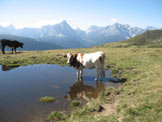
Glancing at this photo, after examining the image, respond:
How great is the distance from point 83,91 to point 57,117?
4.55 meters

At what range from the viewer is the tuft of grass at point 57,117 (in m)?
7.49

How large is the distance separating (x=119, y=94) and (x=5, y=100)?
8.97 m

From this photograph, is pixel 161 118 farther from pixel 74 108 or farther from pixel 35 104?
pixel 35 104

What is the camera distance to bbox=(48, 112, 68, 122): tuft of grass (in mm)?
7492

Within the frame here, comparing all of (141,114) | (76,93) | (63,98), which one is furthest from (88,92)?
(141,114)

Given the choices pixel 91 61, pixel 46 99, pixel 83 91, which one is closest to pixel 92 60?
pixel 91 61

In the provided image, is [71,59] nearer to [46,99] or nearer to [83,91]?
[83,91]

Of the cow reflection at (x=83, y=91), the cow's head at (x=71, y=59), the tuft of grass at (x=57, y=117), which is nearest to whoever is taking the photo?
the tuft of grass at (x=57, y=117)

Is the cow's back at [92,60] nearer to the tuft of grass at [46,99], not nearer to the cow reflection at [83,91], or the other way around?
the cow reflection at [83,91]

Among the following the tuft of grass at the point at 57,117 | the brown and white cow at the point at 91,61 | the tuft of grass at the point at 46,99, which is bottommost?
the tuft of grass at the point at 57,117

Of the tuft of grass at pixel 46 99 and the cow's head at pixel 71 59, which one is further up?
the cow's head at pixel 71 59

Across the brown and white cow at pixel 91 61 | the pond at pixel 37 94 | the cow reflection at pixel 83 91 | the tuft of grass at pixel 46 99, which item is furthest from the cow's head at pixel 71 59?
the tuft of grass at pixel 46 99

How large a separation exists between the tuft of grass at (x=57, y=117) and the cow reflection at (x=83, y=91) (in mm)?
2631

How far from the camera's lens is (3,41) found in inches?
1460
